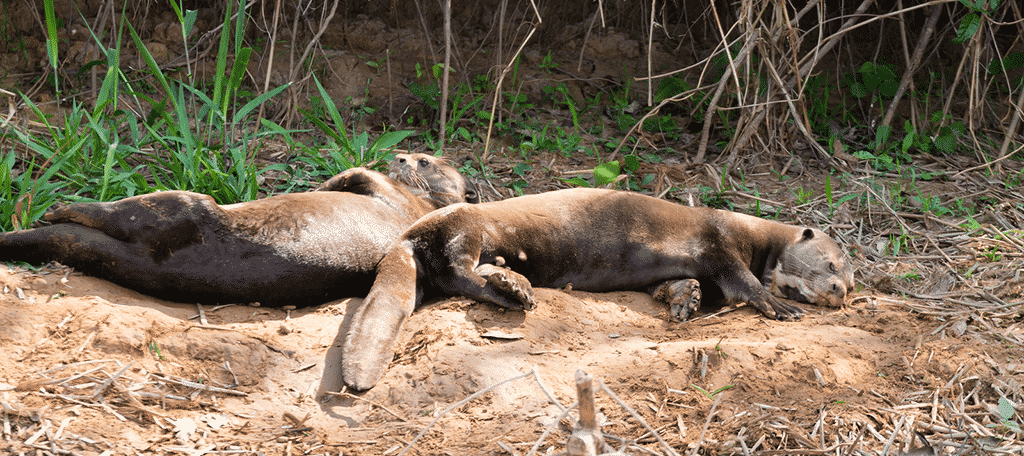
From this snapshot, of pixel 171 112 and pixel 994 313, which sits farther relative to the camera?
pixel 171 112

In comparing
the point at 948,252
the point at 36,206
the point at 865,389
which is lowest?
the point at 948,252

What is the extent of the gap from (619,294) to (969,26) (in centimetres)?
279

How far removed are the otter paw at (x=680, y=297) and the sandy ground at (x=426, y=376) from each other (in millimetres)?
230

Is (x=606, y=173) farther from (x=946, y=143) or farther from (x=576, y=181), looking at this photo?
(x=946, y=143)

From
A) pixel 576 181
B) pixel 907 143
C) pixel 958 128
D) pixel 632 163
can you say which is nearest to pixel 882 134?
pixel 907 143

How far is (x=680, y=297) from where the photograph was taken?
321 centimetres

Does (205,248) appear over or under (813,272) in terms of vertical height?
over

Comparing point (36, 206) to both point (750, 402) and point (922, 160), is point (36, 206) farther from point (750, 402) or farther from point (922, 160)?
point (922, 160)

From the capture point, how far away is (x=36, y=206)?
3100mm

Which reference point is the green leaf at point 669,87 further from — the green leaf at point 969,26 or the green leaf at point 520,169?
the green leaf at point 969,26

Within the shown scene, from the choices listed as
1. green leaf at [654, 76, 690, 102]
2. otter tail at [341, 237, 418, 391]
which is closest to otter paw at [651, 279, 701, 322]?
otter tail at [341, 237, 418, 391]

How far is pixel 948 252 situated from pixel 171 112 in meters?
4.49

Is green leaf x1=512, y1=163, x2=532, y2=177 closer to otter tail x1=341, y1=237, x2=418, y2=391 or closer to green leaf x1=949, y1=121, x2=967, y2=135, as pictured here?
otter tail x1=341, y1=237, x2=418, y2=391

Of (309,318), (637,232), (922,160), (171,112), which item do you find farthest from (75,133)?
(922,160)
